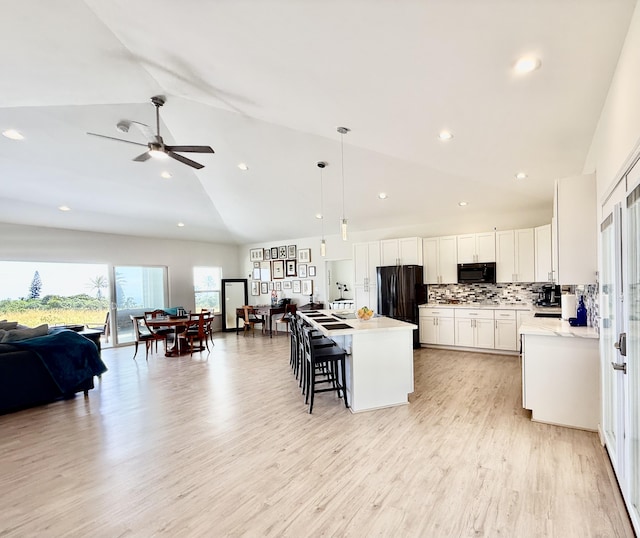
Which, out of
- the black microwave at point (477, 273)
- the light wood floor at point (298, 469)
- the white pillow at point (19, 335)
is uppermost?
the black microwave at point (477, 273)

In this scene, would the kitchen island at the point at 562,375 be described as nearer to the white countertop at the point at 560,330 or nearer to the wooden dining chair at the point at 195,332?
the white countertop at the point at 560,330

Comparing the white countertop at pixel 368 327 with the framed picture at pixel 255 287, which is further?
the framed picture at pixel 255 287

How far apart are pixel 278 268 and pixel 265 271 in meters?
0.59

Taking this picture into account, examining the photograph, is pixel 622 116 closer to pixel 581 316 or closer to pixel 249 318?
pixel 581 316

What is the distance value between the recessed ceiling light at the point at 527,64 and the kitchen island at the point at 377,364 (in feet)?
8.08

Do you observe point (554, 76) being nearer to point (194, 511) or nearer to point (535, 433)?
point (535, 433)

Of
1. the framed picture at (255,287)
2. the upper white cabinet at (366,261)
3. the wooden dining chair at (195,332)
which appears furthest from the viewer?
the framed picture at (255,287)

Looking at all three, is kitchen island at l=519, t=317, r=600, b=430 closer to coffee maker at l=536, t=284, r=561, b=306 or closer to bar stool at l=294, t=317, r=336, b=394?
bar stool at l=294, t=317, r=336, b=394

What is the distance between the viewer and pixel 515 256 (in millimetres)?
5699

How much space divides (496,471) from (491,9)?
285cm

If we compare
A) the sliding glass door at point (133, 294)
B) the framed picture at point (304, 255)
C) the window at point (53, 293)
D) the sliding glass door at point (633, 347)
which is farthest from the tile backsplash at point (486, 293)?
the window at point (53, 293)

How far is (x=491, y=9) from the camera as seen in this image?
1608 millimetres

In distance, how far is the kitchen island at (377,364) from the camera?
11.5 ft

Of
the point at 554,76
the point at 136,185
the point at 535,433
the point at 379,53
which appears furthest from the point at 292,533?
the point at 136,185
